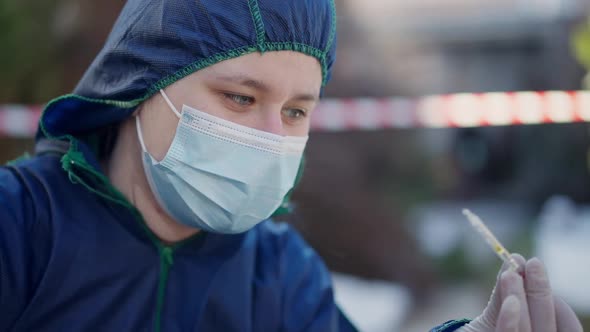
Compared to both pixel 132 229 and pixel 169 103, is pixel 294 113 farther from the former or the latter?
pixel 132 229

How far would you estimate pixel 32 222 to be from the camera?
5.78 ft

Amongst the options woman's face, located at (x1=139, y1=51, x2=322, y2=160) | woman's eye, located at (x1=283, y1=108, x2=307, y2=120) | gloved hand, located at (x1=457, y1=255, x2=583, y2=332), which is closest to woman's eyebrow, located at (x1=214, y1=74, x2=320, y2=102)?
woman's face, located at (x1=139, y1=51, x2=322, y2=160)

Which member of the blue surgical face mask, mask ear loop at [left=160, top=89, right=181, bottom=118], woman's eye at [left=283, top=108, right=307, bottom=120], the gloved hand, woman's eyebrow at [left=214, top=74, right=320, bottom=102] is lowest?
the gloved hand

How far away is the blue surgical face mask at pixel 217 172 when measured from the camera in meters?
1.83

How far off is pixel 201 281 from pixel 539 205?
27.1 feet

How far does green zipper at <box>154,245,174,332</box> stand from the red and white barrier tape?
2.98m

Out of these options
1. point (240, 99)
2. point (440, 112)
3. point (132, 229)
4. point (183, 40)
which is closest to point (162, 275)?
point (132, 229)

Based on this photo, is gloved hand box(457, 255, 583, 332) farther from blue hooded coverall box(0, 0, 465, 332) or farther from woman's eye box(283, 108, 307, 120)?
Result: woman's eye box(283, 108, 307, 120)

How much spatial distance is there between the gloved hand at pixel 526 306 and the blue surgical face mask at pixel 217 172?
A: 605mm

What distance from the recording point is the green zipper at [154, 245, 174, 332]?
1874 mm

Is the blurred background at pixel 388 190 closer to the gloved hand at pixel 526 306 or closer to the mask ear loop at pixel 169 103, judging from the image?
the mask ear loop at pixel 169 103

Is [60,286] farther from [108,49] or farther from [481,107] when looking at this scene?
[481,107]

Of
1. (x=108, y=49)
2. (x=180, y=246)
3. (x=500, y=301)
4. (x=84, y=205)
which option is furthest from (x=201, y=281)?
(x=500, y=301)

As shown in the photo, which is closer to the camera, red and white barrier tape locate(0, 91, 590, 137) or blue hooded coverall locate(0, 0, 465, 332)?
blue hooded coverall locate(0, 0, 465, 332)
